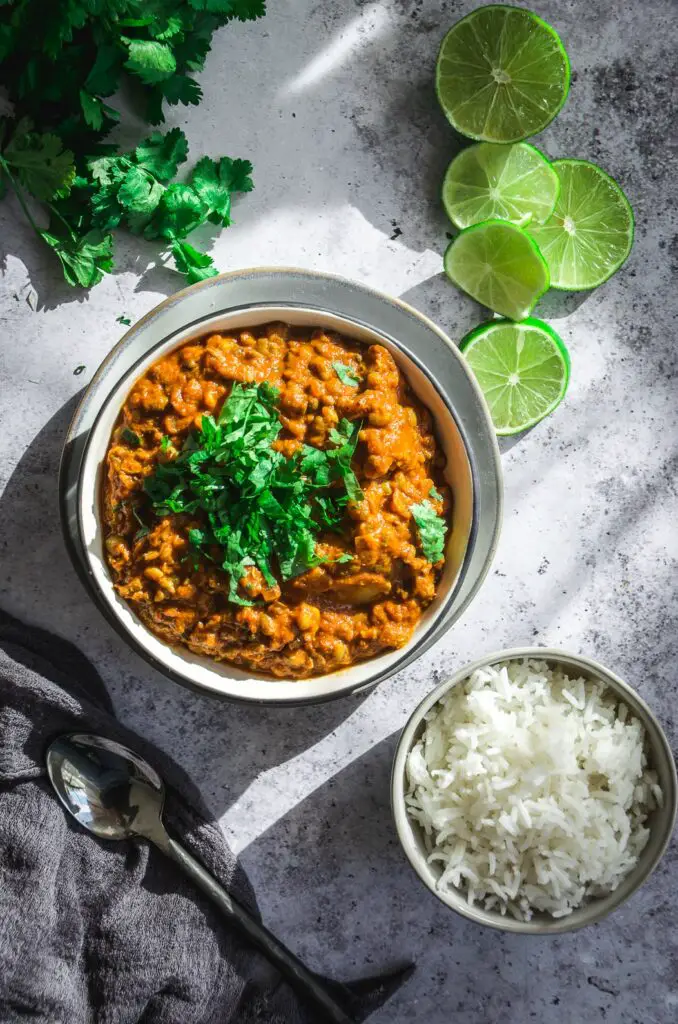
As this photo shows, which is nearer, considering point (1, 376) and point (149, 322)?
point (149, 322)

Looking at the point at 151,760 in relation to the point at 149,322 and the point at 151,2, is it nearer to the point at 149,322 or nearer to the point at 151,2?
the point at 149,322

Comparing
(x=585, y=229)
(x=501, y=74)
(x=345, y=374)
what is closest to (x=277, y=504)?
(x=345, y=374)

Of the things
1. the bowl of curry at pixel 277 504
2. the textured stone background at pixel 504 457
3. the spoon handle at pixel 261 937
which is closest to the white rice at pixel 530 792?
the textured stone background at pixel 504 457

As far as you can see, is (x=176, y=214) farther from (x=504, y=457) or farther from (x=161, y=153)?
(x=504, y=457)

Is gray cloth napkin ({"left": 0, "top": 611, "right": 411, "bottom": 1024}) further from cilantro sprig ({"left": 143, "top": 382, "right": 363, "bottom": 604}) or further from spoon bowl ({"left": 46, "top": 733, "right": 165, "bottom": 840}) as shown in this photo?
cilantro sprig ({"left": 143, "top": 382, "right": 363, "bottom": 604})

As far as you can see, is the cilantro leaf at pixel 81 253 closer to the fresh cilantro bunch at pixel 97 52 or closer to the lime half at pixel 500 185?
the fresh cilantro bunch at pixel 97 52

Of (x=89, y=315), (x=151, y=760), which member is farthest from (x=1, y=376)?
(x=151, y=760)
